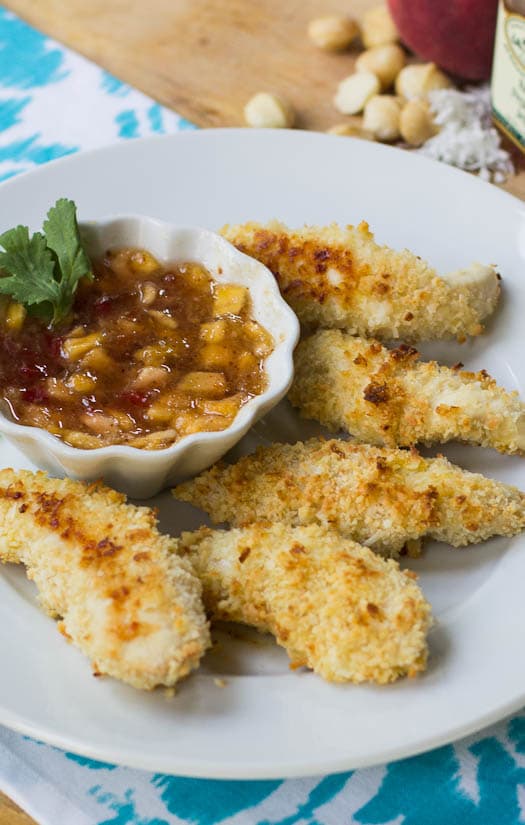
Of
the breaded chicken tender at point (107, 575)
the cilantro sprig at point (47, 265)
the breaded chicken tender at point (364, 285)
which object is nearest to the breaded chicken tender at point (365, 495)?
the breaded chicken tender at point (107, 575)

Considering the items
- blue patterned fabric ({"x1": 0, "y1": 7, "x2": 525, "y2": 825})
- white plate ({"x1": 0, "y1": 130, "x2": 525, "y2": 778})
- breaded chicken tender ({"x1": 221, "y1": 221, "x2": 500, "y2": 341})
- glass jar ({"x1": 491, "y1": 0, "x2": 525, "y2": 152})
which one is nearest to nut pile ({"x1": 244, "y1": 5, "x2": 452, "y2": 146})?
glass jar ({"x1": 491, "y1": 0, "x2": 525, "y2": 152})

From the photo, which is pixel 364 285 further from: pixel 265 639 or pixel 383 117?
pixel 383 117

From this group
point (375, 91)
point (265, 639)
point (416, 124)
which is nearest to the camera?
point (265, 639)

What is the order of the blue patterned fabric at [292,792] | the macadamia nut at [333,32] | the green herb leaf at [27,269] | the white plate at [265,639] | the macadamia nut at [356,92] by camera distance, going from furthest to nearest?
the macadamia nut at [333,32] → the macadamia nut at [356,92] → the green herb leaf at [27,269] → the blue patterned fabric at [292,792] → the white plate at [265,639]

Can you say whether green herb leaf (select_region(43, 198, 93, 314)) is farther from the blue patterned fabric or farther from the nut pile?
the nut pile

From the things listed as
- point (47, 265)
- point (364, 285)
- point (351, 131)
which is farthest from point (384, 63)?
point (47, 265)

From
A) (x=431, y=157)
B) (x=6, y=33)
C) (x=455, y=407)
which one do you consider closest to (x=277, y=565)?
(x=455, y=407)

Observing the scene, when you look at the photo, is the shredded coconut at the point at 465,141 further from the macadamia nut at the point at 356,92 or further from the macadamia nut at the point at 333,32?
the macadamia nut at the point at 333,32
